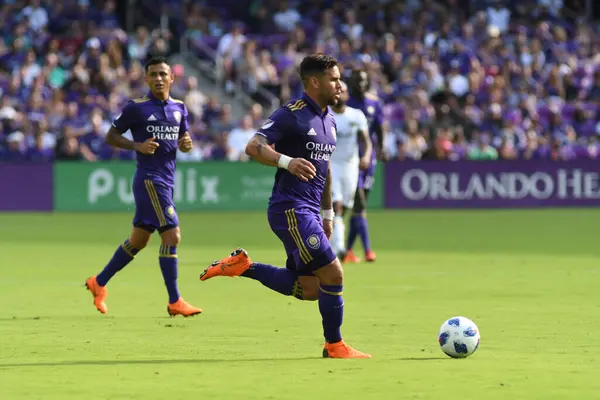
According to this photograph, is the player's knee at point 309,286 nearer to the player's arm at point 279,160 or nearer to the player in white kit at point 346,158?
the player's arm at point 279,160

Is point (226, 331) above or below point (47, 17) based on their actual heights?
below

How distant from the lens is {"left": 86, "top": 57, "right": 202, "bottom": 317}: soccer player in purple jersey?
477 inches

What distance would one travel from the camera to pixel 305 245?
29.8ft

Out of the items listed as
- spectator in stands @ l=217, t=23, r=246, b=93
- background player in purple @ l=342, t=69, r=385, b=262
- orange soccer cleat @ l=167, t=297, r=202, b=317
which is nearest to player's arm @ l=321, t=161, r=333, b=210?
orange soccer cleat @ l=167, t=297, r=202, b=317

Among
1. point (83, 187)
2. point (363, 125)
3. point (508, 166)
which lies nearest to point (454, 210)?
point (508, 166)

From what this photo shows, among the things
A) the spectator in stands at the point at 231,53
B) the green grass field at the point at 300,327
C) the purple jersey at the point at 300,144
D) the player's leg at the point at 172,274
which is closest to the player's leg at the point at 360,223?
the green grass field at the point at 300,327

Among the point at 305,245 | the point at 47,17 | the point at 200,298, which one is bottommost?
the point at 200,298

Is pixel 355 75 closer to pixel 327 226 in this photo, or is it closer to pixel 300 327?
pixel 300 327

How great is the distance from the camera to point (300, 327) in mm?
10961

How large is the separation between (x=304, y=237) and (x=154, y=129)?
3.49 m

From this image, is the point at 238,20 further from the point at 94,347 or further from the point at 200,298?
the point at 94,347

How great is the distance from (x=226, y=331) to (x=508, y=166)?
69.0ft

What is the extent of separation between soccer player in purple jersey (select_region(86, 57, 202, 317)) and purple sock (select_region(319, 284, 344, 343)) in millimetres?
3192

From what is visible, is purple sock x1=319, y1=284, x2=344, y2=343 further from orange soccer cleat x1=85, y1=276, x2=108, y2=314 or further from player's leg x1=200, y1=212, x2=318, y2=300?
orange soccer cleat x1=85, y1=276, x2=108, y2=314
